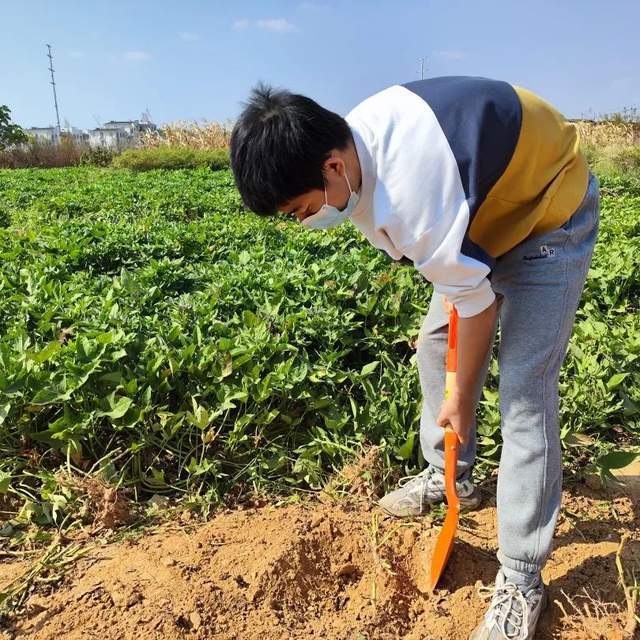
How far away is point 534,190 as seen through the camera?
1.52 metres

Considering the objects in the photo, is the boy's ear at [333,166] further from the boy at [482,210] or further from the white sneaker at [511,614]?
the white sneaker at [511,614]

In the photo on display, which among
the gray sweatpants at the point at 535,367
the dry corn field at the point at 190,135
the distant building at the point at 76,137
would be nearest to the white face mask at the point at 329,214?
the gray sweatpants at the point at 535,367

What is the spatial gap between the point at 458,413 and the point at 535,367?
10.3 inches

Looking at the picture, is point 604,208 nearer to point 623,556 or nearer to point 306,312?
point 306,312

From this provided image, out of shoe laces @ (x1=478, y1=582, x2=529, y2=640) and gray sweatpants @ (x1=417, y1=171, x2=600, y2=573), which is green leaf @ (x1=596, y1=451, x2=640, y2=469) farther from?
shoe laces @ (x1=478, y1=582, x2=529, y2=640)

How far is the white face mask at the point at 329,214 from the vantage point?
148 cm

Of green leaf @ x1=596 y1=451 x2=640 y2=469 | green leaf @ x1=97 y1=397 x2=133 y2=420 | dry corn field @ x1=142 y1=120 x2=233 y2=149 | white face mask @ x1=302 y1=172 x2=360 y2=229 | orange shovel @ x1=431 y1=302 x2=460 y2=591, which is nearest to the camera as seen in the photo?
white face mask @ x1=302 y1=172 x2=360 y2=229

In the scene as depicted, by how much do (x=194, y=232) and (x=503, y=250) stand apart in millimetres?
3968

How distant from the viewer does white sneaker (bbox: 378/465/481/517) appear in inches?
85.5

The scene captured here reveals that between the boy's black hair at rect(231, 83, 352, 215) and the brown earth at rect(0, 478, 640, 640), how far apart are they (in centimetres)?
115

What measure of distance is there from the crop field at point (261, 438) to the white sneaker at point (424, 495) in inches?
2.7

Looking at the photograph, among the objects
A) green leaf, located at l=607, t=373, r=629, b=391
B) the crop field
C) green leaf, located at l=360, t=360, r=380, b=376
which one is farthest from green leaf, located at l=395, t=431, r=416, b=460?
green leaf, located at l=607, t=373, r=629, b=391

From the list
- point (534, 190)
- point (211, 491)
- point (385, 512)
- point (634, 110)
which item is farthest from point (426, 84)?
point (634, 110)

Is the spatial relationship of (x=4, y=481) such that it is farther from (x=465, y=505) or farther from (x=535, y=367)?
(x=535, y=367)
